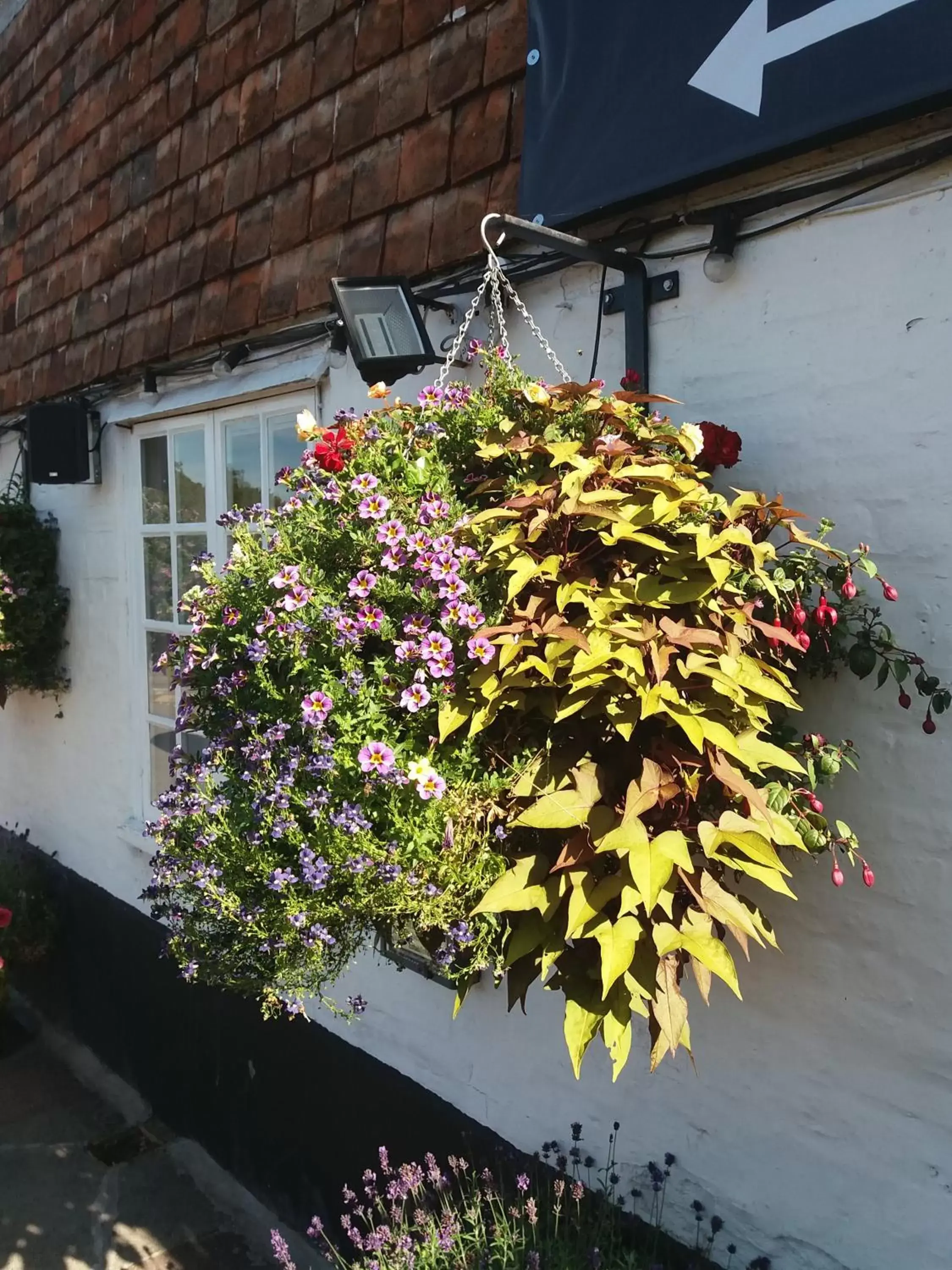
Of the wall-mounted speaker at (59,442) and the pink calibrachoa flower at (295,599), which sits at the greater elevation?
the wall-mounted speaker at (59,442)

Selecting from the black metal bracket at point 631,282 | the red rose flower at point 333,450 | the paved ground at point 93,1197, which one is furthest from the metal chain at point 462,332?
the paved ground at point 93,1197

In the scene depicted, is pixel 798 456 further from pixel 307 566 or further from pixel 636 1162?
Answer: pixel 636 1162

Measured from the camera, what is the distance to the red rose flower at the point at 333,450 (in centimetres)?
206

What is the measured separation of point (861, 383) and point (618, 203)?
29.0 inches

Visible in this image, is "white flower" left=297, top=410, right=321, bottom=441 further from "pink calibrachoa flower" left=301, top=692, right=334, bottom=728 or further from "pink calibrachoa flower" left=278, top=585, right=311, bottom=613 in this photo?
"pink calibrachoa flower" left=301, top=692, right=334, bottom=728

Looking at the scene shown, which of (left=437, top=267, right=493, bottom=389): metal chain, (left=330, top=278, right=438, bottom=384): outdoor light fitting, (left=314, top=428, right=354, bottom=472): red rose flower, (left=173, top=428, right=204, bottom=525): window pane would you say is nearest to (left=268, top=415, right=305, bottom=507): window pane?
(left=173, top=428, right=204, bottom=525): window pane

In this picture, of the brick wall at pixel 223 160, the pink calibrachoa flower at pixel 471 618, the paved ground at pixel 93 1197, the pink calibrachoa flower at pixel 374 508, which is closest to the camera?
the pink calibrachoa flower at pixel 471 618

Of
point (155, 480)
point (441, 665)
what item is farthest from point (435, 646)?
point (155, 480)

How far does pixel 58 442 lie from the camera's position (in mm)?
4699

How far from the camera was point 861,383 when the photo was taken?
2010mm

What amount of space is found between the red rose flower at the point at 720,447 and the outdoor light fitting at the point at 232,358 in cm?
225

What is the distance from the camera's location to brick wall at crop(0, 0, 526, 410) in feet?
9.46

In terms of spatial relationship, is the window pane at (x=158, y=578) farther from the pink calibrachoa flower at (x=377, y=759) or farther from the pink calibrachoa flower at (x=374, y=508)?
the pink calibrachoa flower at (x=377, y=759)

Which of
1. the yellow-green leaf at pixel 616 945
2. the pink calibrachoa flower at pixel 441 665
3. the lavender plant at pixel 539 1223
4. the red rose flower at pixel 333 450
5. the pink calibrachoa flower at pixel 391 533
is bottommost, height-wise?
the lavender plant at pixel 539 1223
